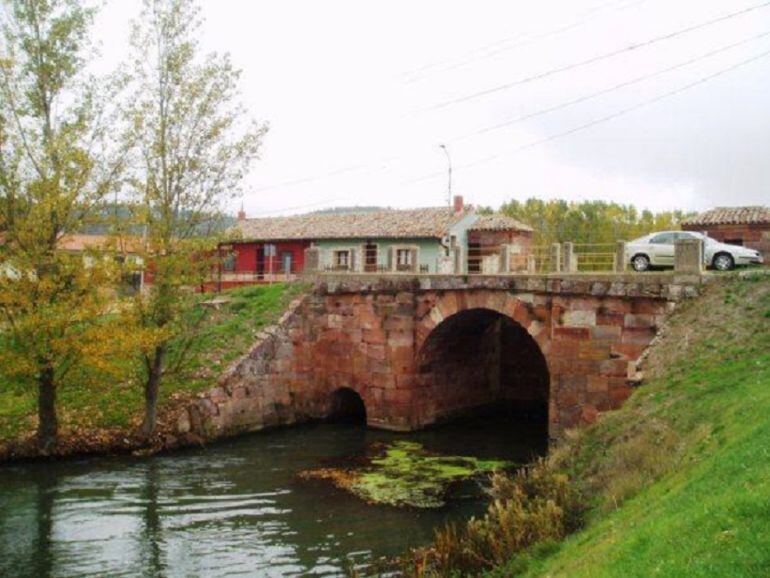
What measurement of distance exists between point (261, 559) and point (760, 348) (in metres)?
11.8

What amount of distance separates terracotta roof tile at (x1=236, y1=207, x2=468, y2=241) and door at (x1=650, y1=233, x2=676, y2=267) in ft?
56.6

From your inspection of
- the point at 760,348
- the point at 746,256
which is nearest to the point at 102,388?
the point at 760,348

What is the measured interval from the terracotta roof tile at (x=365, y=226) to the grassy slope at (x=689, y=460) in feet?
80.8

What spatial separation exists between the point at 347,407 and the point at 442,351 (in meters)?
4.70

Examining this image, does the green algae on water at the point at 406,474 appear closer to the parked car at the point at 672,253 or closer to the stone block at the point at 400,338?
the stone block at the point at 400,338

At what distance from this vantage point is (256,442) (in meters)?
25.2

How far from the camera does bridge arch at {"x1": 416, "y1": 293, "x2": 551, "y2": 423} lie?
25.4 metres

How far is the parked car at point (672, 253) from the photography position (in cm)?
2377

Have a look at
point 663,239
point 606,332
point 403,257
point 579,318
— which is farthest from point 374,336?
point 403,257

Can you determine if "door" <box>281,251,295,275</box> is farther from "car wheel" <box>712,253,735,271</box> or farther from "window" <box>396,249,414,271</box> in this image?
"car wheel" <box>712,253,735,271</box>

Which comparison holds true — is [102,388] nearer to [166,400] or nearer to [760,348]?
[166,400]

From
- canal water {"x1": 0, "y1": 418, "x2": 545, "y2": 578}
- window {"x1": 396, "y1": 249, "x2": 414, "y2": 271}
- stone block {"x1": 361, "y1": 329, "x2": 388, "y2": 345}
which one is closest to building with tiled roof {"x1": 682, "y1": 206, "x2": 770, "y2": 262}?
stone block {"x1": 361, "y1": 329, "x2": 388, "y2": 345}

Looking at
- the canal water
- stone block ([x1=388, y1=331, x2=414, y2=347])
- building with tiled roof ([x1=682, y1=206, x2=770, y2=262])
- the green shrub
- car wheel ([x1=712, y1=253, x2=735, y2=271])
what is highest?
building with tiled roof ([x1=682, y1=206, x2=770, y2=262])

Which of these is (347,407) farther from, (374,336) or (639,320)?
(639,320)
